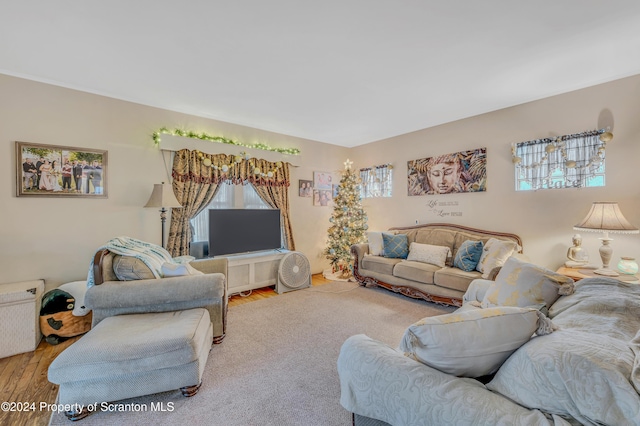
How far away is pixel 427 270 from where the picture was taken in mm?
3697

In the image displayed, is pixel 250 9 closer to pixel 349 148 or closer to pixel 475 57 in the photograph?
pixel 475 57

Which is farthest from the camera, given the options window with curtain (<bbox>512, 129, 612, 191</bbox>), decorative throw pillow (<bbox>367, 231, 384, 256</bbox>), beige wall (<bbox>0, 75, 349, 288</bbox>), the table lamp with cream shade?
decorative throw pillow (<bbox>367, 231, 384, 256</bbox>)

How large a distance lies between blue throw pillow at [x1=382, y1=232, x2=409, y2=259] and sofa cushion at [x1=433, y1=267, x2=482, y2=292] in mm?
828

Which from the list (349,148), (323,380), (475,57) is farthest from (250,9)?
(349,148)

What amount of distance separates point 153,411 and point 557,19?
4070mm

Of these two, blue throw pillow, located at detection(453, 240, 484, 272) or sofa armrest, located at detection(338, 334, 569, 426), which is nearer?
sofa armrest, located at detection(338, 334, 569, 426)

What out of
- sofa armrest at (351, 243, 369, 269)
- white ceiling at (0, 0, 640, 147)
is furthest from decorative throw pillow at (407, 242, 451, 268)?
white ceiling at (0, 0, 640, 147)

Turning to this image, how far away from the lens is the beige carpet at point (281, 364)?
5.68 ft

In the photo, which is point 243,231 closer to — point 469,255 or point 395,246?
point 395,246

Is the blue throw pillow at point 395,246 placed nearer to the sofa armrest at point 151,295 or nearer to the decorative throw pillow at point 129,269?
the sofa armrest at point 151,295

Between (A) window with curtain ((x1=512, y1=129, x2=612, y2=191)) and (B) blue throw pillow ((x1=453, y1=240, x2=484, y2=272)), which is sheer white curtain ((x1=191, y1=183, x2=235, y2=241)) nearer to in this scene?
(B) blue throw pillow ((x1=453, y1=240, x2=484, y2=272))

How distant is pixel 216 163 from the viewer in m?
4.14

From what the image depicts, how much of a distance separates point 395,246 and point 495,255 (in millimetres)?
1451

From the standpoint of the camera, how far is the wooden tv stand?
157 inches
